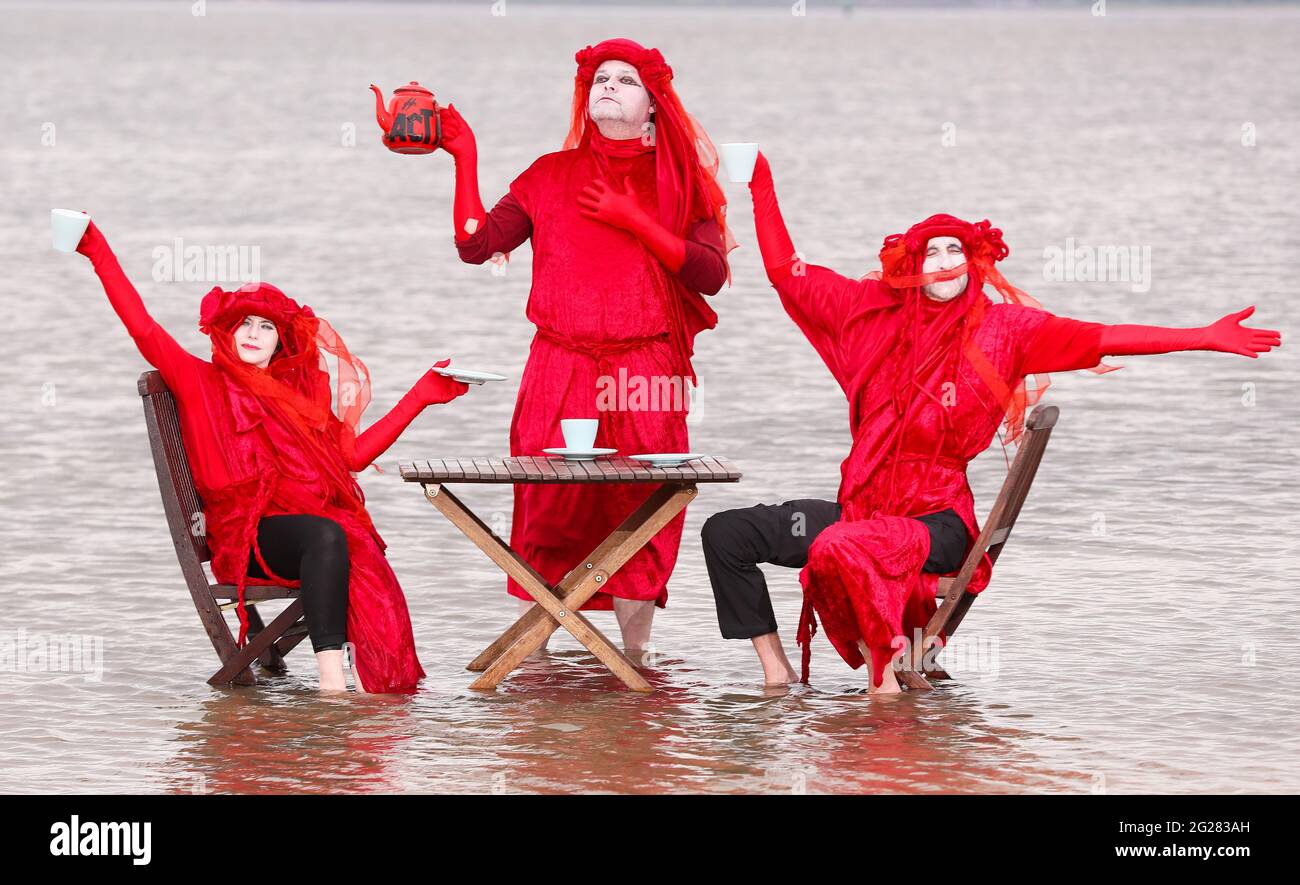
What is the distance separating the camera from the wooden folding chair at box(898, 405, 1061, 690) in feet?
20.0

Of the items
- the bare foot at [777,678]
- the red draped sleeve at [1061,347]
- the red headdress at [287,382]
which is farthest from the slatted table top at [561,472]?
the red draped sleeve at [1061,347]

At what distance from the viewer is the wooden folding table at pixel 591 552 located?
5926 millimetres

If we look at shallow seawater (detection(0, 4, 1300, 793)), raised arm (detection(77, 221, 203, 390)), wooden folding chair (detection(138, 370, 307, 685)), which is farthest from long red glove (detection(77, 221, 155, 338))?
shallow seawater (detection(0, 4, 1300, 793))

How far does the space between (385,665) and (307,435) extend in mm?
689

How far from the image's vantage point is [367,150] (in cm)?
A: 2792

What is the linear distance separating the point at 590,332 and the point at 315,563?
1.07 meters

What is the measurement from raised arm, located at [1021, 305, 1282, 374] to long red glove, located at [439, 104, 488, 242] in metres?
1.62

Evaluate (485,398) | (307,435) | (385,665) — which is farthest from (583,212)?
(485,398)

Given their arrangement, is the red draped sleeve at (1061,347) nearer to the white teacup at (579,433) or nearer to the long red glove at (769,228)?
the long red glove at (769,228)

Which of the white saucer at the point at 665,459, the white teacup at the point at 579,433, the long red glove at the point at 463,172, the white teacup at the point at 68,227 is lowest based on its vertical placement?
the white saucer at the point at 665,459

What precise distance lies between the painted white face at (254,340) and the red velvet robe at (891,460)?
1491 millimetres

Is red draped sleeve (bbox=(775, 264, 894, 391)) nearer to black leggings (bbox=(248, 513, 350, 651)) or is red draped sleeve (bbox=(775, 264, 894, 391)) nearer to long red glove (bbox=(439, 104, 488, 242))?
long red glove (bbox=(439, 104, 488, 242))

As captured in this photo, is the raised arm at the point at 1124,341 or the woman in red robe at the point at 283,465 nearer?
the raised arm at the point at 1124,341

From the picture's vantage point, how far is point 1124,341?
6.02 metres
